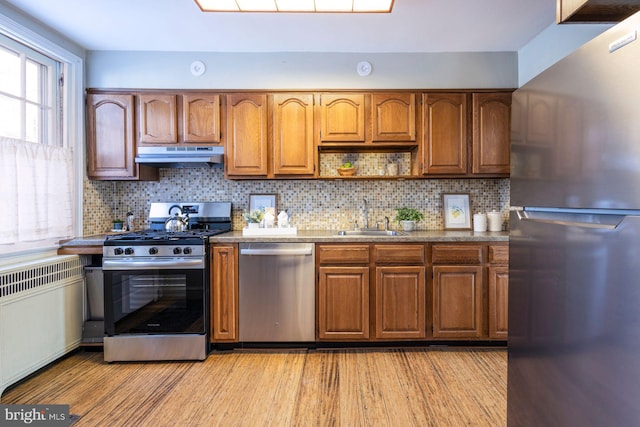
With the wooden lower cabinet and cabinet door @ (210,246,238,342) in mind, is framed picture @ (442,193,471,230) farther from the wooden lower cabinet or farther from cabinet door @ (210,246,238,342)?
cabinet door @ (210,246,238,342)

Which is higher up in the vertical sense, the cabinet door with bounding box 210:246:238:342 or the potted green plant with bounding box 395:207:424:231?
the potted green plant with bounding box 395:207:424:231

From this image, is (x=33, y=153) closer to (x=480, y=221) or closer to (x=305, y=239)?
(x=305, y=239)

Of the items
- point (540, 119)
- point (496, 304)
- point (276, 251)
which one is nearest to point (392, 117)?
point (276, 251)

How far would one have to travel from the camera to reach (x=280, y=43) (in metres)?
3.12

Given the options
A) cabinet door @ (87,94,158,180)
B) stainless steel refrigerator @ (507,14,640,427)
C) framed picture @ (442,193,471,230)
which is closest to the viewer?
stainless steel refrigerator @ (507,14,640,427)

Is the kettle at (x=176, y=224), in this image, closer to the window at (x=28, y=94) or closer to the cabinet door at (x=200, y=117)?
the cabinet door at (x=200, y=117)

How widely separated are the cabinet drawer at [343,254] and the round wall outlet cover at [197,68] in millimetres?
1935

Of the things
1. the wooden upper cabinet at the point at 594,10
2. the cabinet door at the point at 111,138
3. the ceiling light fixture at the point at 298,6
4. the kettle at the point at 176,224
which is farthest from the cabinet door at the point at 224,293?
the wooden upper cabinet at the point at 594,10

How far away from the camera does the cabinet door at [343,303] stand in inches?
115

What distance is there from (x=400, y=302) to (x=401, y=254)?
1.30 ft

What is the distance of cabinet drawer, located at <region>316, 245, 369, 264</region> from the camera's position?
9.62 feet

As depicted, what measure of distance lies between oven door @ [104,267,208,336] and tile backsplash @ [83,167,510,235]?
0.87 metres

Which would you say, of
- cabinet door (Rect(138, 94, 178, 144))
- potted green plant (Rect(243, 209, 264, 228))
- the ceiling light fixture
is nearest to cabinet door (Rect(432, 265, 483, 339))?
potted green plant (Rect(243, 209, 264, 228))

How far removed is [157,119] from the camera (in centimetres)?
322
